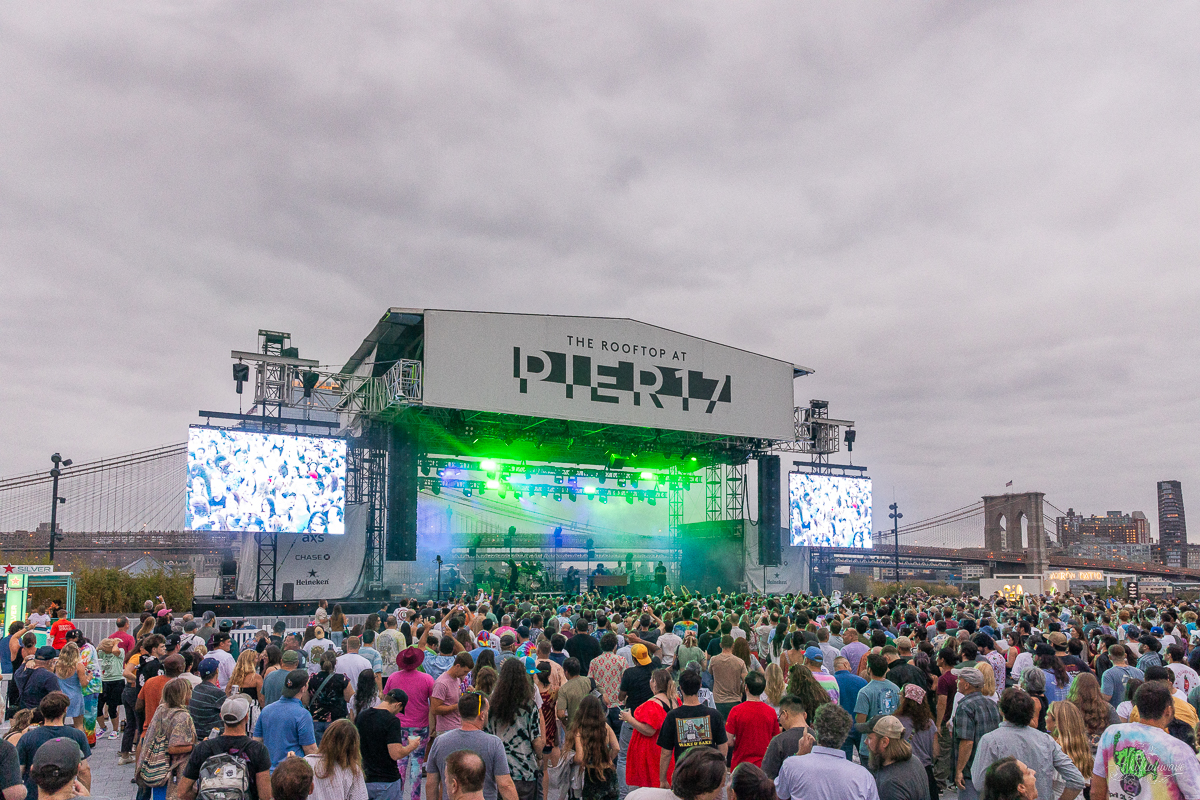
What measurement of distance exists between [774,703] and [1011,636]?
15.5 ft

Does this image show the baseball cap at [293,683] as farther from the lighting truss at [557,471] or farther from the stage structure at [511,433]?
the lighting truss at [557,471]

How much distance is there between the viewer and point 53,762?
414 centimetres

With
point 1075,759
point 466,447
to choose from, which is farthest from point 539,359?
point 1075,759

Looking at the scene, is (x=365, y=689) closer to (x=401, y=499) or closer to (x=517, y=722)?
(x=517, y=722)

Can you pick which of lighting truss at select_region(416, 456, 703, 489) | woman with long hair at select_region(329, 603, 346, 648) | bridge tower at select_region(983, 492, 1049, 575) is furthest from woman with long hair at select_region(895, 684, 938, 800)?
bridge tower at select_region(983, 492, 1049, 575)

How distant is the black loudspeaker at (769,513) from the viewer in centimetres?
3241

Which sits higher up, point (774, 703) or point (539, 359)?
point (539, 359)

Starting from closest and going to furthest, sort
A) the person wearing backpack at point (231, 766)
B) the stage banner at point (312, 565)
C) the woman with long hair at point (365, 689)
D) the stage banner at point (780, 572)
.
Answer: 1. the person wearing backpack at point (231, 766)
2. the woman with long hair at point (365, 689)
3. the stage banner at point (312, 565)
4. the stage banner at point (780, 572)

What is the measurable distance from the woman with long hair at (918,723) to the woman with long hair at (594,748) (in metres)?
2.28

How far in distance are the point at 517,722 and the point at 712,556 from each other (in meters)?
29.5

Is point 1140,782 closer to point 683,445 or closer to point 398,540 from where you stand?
point 398,540

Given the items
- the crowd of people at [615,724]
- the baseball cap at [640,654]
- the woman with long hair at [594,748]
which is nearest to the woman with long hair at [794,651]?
the crowd of people at [615,724]

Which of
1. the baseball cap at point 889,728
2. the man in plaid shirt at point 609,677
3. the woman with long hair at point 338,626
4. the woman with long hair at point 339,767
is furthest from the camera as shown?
the woman with long hair at point 338,626

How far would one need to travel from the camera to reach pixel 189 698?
6316 millimetres
